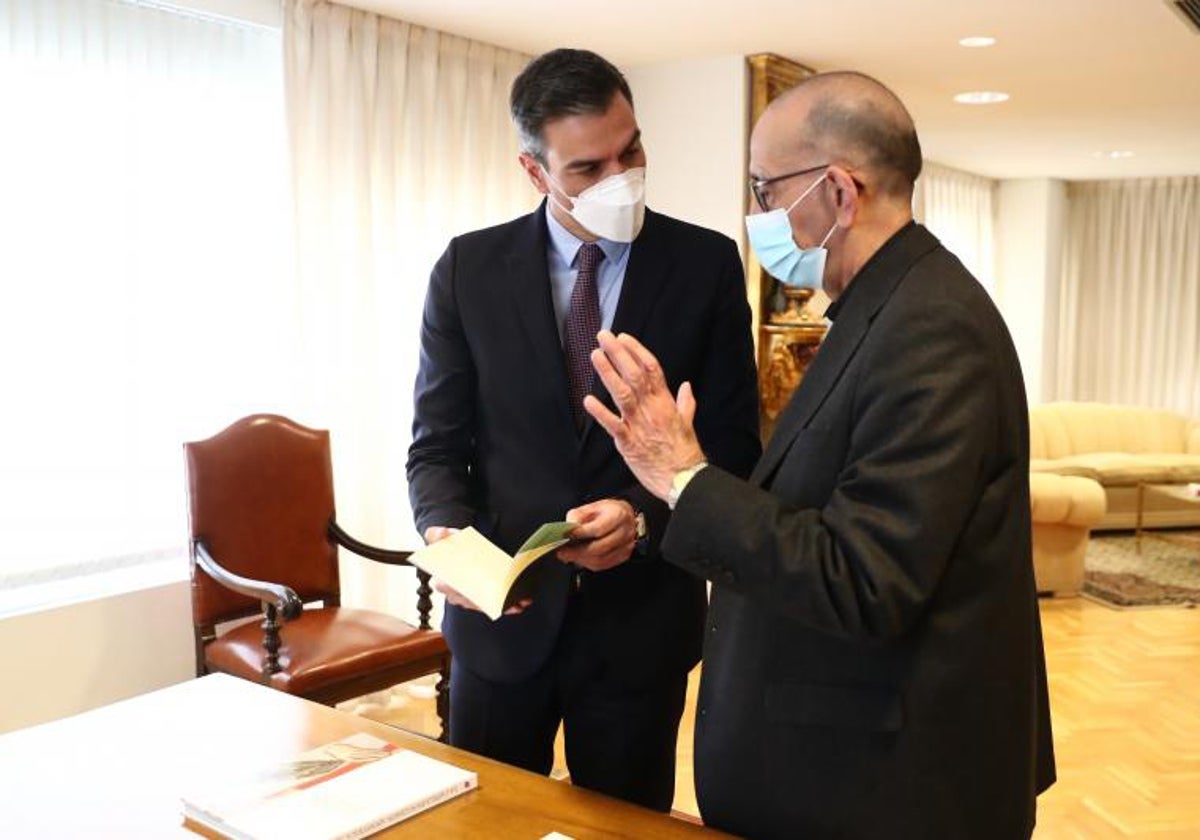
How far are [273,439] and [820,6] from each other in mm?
2445

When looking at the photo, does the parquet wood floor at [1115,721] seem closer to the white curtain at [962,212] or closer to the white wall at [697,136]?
the white wall at [697,136]

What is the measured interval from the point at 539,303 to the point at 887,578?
0.83m

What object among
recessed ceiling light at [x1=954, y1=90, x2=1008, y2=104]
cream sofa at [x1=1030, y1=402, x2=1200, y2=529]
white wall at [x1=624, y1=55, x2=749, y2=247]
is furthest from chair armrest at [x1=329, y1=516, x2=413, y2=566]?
cream sofa at [x1=1030, y1=402, x2=1200, y2=529]

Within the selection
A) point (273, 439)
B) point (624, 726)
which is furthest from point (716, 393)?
point (273, 439)

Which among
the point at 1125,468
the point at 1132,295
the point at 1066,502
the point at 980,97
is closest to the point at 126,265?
the point at 980,97

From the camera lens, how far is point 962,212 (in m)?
8.23

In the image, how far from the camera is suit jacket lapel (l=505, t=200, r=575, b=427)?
65.1 inches

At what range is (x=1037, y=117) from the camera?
19.6 ft

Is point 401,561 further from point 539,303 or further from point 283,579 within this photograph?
point 539,303

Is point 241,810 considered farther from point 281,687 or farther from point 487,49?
point 487,49

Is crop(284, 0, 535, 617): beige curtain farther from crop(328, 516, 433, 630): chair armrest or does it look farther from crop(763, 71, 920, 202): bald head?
crop(763, 71, 920, 202): bald head

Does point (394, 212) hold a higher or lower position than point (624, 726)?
higher

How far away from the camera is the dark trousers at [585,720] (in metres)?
1.63

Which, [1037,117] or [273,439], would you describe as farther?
[1037,117]
